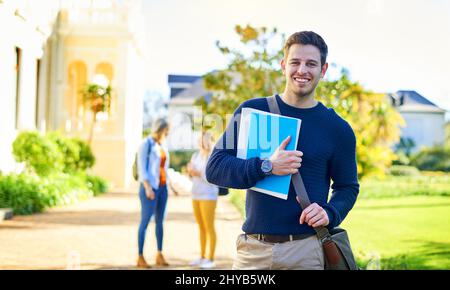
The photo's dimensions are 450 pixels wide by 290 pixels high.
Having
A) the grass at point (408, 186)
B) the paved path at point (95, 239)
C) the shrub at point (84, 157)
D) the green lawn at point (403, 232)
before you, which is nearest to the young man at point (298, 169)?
the paved path at point (95, 239)

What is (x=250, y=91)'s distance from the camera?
53.1 feet

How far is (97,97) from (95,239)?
37.5ft

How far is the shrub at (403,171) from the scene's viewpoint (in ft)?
52.1

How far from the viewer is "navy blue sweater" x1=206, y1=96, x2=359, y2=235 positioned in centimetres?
242

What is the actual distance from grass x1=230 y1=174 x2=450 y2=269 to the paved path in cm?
190

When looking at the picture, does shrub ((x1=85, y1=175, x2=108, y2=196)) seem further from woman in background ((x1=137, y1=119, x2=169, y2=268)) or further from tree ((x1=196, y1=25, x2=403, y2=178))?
woman in background ((x1=137, y1=119, x2=169, y2=268))

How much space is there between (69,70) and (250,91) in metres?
7.80

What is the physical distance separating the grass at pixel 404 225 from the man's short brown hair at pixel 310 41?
9.65 feet

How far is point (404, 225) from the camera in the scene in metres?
11.5

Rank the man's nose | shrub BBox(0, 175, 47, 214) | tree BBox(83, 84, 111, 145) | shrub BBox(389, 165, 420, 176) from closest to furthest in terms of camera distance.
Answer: the man's nose, shrub BBox(0, 175, 47, 214), shrub BBox(389, 165, 420, 176), tree BBox(83, 84, 111, 145)

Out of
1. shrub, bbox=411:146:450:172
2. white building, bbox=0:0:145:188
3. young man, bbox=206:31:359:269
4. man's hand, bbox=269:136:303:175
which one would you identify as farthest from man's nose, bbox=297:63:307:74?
white building, bbox=0:0:145:188

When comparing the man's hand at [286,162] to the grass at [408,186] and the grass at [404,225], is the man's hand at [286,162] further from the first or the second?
the grass at [408,186]
